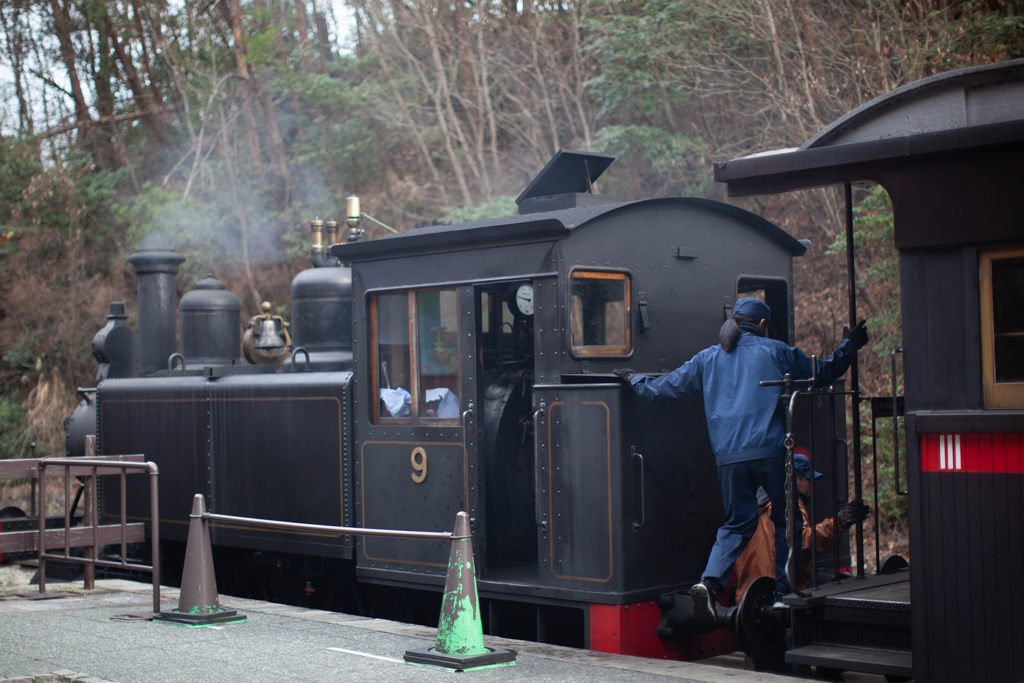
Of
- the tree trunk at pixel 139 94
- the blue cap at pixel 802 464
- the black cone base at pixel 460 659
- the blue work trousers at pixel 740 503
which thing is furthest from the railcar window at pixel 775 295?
the tree trunk at pixel 139 94

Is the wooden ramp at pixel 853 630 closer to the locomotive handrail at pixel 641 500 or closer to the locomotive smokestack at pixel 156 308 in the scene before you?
the locomotive handrail at pixel 641 500

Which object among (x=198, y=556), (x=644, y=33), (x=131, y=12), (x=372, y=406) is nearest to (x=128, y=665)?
(x=198, y=556)

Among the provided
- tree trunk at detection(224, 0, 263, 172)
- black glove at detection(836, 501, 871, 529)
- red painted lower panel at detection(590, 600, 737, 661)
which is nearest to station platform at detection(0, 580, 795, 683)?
red painted lower panel at detection(590, 600, 737, 661)

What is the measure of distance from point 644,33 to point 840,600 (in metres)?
11.8

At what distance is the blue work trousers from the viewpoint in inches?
218

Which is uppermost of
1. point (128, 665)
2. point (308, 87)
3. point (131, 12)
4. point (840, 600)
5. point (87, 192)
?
point (131, 12)

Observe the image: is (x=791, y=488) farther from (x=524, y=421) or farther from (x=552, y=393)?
(x=524, y=421)

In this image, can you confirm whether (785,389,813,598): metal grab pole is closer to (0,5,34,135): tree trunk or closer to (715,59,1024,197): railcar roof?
(715,59,1024,197): railcar roof

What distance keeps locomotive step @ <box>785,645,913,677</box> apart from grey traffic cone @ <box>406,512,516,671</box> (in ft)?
4.77

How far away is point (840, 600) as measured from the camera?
503cm

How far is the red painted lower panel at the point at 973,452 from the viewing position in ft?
14.0

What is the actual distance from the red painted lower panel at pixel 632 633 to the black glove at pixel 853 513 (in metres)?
1.14

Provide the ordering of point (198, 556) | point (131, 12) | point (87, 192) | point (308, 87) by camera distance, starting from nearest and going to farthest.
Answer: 1. point (198, 556)
2. point (308, 87)
3. point (87, 192)
4. point (131, 12)

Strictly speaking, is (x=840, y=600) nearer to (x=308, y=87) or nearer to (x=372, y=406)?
(x=372, y=406)
